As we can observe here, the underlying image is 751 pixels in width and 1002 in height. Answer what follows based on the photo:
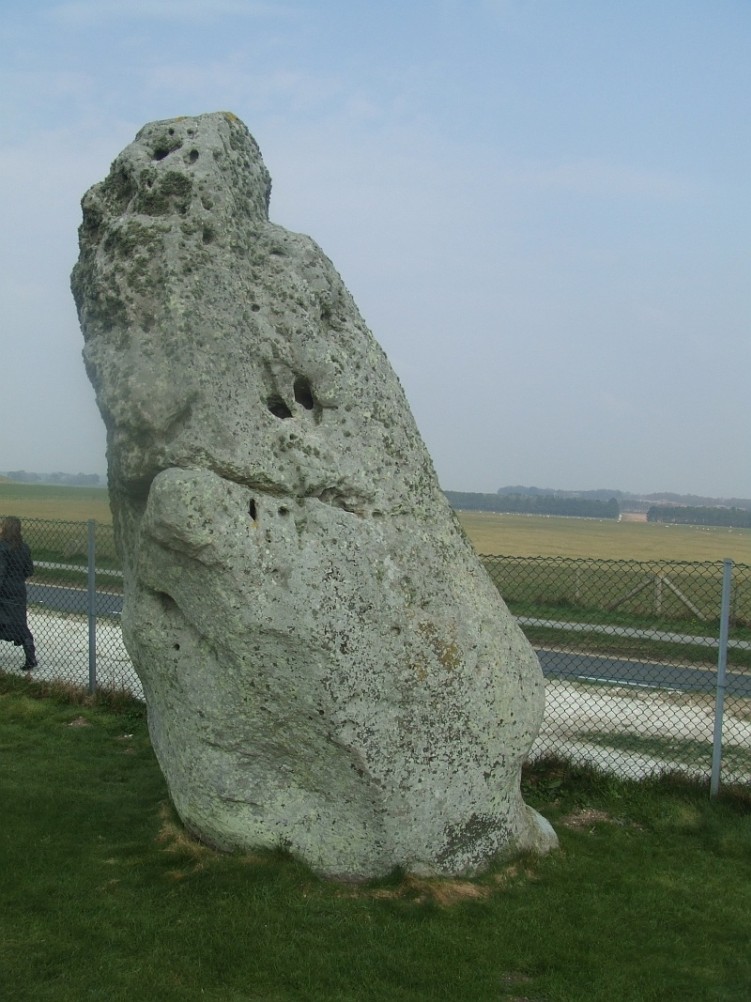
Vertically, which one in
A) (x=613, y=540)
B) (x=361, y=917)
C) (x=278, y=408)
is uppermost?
(x=278, y=408)

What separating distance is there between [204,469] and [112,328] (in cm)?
108

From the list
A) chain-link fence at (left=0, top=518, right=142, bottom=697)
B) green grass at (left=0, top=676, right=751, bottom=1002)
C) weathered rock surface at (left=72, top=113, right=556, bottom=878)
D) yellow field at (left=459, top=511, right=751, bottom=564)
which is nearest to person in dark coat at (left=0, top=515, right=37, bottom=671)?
chain-link fence at (left=0, top=518, right=142, bottom=697)

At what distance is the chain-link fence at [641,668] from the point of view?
28.0 ft

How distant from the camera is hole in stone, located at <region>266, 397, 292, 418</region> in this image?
17.0 ft

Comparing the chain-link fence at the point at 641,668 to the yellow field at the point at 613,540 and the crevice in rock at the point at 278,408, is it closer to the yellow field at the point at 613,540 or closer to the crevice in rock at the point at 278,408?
the crevice in rock at the point at 278,408

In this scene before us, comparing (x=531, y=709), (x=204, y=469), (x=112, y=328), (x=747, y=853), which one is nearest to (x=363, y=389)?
(x=204, y=469)

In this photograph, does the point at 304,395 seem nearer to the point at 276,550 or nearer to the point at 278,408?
the point at 278,408

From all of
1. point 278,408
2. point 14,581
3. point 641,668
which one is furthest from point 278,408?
point 641,668

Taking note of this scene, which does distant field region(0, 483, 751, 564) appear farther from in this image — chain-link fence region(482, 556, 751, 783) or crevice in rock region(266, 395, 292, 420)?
crevice in rock region(266, 395, 292, 420)

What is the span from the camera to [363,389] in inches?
212

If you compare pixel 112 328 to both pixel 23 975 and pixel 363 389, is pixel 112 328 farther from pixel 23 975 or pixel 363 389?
pixel 23 975

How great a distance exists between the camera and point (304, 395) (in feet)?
17.5

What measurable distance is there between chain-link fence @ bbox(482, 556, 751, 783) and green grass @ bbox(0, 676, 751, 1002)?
157 centimetres

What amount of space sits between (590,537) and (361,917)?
3591 cm
